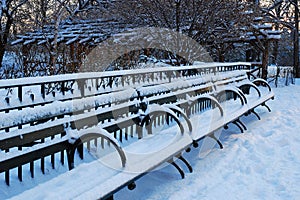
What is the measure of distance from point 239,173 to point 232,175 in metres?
0.12

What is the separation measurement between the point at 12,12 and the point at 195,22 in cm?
1254

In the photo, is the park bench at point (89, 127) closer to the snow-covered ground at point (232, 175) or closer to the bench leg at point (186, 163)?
the bench leg at point (186, 163)

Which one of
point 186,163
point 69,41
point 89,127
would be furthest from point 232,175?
point 69,41

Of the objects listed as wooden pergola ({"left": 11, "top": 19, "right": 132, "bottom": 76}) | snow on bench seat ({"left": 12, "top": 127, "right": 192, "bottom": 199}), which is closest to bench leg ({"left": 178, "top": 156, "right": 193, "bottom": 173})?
snow on bench seat ({"left": 12, "top": 127, "right": 192, "bottom": 199})

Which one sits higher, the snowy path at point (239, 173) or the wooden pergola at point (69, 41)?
the wooden pergola at point (69, 41)

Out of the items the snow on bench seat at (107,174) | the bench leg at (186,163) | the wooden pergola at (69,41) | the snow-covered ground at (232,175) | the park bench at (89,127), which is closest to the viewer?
the snow on bench seat at (107,174)

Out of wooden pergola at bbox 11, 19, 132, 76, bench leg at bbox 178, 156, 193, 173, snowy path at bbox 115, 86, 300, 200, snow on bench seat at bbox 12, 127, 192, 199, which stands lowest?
snowy path at bbox 115, 86, 300, 200

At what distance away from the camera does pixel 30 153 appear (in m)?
2.71

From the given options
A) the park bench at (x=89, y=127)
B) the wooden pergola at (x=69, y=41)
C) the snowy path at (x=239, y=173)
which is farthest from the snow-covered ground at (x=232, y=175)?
the wooden pergola at (x=69, y=41)

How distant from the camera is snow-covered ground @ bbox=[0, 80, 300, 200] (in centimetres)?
360

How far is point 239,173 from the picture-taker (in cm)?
420

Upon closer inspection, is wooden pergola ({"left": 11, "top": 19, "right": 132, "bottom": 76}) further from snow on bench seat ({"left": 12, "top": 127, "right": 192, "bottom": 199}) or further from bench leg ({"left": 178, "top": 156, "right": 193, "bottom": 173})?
snow on bench seat ({"left": 12, "top": 127, "right": 192, "bottom": 199})

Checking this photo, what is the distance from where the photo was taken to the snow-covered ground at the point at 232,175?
3.60m

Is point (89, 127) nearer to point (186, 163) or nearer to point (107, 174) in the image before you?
point (107, 174)
